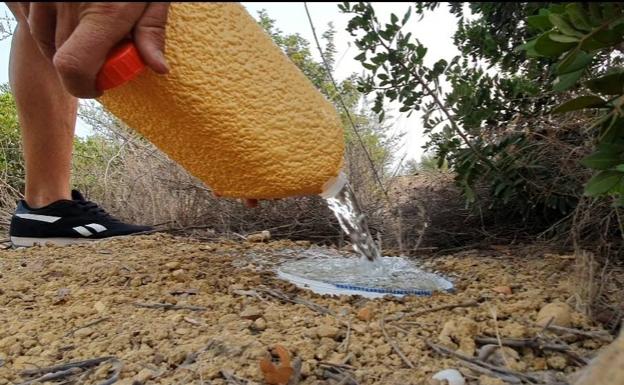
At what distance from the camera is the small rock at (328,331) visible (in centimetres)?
102

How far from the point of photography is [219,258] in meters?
1.71

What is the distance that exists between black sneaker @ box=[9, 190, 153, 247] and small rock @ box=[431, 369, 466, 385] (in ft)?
5.18

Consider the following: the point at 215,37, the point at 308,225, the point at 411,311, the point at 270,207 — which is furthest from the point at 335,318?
the point at 270,207

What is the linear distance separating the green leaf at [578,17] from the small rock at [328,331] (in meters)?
0.63

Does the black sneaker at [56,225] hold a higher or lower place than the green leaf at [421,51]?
lower

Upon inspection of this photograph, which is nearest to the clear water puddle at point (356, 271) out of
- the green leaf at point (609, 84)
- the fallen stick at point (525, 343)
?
the fallen stick at point (525, 343)

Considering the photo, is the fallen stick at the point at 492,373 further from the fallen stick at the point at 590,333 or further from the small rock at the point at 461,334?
the fallen stick at the point at 590,333

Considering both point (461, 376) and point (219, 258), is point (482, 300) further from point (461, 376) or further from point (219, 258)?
point (219, 258)

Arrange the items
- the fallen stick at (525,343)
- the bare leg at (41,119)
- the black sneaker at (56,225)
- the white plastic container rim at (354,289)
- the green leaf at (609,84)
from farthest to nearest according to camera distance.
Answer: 1. the black sneaker at (56,225)
2. the bare leg at (41,119)
3. the white plastic container rim at (354,289)
4. the green leaf at (609,84)
5. the fallen stick at (525,343)

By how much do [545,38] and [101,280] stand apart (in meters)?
1.17

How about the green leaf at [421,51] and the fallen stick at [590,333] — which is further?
the green leaf at [421,51]

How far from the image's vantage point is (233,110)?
120 centimetres

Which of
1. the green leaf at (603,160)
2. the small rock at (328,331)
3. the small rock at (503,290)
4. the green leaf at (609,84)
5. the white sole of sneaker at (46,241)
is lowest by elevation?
the small rock at (328,331)

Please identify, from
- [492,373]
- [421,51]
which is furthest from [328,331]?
[421,51]
